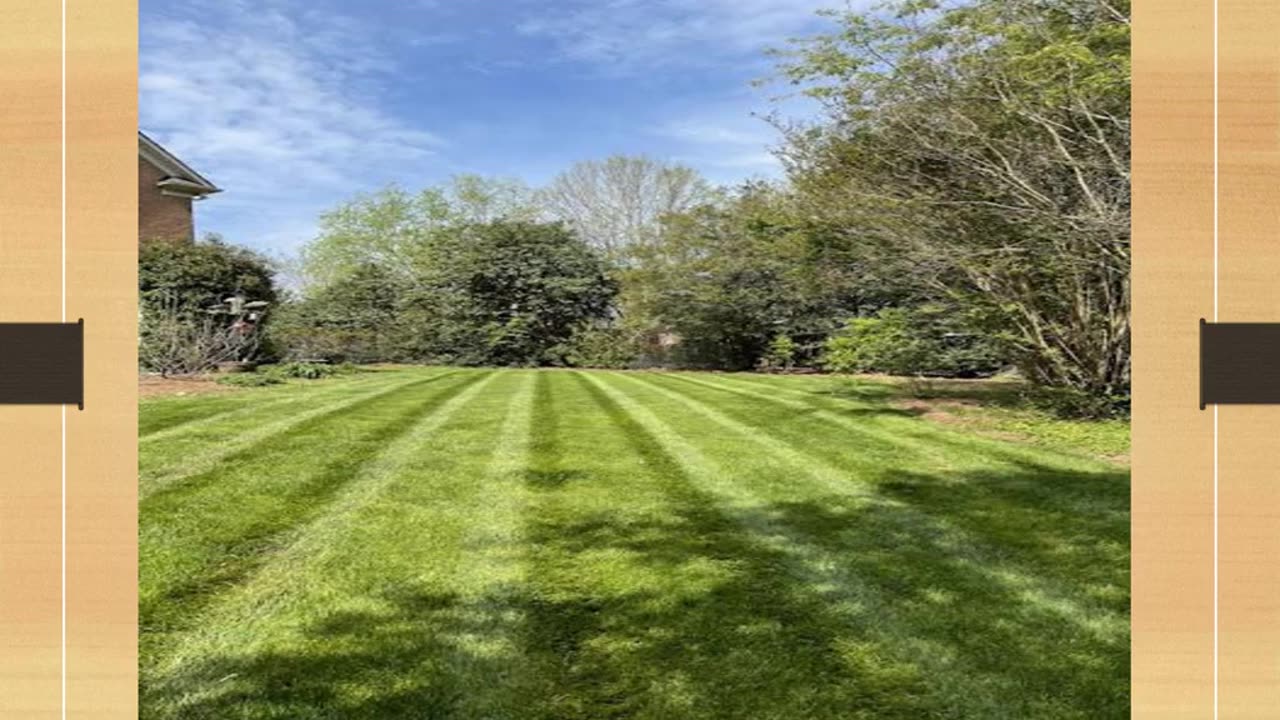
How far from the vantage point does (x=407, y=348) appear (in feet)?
62.4

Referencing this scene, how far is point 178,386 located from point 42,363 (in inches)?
433

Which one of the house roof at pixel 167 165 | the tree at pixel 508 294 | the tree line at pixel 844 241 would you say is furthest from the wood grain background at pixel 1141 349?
the tree at pixel 508 294

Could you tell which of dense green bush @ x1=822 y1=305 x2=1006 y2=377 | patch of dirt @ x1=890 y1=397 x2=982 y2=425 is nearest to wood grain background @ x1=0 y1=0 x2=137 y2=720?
patch of dirt @ x1=890 y1=397 x2=982 y2=425

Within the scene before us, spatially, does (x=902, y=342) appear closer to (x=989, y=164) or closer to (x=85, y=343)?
(x=989, y=164)

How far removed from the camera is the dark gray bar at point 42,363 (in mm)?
973

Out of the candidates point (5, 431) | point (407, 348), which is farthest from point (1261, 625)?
point (407, 348)

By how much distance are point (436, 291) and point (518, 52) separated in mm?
18087

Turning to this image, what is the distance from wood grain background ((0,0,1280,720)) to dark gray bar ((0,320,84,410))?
20 millimetres

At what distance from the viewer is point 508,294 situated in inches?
768

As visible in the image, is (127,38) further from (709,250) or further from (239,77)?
(709,250)

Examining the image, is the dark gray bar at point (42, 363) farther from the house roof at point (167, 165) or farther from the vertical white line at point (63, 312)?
the house roof at point (167, 165)

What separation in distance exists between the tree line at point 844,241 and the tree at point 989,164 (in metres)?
0.03

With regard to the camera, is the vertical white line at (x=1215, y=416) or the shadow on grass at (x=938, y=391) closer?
the vertical white line at (x=1215, y=416)

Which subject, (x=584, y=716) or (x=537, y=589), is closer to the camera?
(x=584, y=716)
